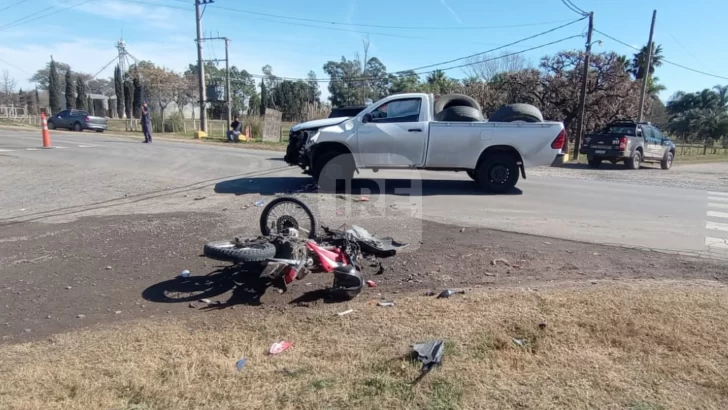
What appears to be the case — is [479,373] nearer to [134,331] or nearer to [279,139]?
[134,331]

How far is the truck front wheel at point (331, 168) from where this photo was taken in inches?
416

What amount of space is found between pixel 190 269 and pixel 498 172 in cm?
775

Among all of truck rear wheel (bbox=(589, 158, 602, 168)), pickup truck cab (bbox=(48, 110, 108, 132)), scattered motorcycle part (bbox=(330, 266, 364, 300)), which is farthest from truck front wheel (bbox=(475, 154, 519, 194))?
pickup truck cab (bbox=(48, 110, 108, 132))

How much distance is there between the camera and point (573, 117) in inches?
1261

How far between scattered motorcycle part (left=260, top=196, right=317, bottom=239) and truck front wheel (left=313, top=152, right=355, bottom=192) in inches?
179

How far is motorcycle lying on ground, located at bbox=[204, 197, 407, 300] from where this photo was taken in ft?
14.7

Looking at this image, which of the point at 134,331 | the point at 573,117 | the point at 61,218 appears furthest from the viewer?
the point at 573,117

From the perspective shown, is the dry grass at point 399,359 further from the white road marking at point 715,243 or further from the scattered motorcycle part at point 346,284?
the white road marking at point 715,243

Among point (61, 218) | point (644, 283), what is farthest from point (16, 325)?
point (644, 283)

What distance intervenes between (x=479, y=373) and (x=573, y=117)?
32665mm

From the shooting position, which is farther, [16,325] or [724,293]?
[724,293]

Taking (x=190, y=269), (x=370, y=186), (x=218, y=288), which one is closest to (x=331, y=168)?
(x=370, y=186)

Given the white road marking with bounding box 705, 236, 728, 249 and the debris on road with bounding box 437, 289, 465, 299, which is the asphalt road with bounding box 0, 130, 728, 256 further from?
the debris on road with bounding box 437, 289, 465, 299

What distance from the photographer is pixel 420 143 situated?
10672 mm
